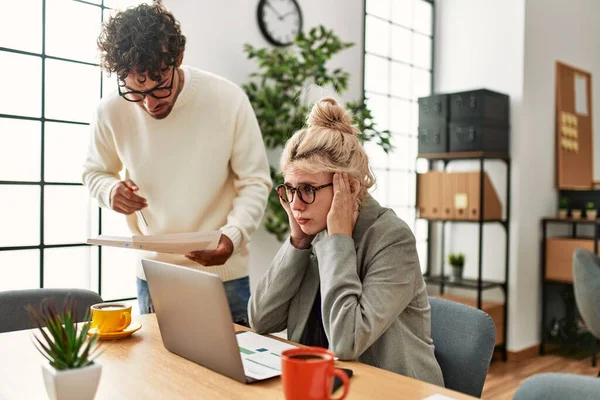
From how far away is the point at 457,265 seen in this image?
4277 millimetres

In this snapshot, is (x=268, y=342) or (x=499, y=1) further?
(x=499, y=1)

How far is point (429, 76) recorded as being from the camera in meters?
4.79

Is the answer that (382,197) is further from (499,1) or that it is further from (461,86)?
(499,1)

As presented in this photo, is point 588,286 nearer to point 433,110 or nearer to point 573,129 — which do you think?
point 433,110

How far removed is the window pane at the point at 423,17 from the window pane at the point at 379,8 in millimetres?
365

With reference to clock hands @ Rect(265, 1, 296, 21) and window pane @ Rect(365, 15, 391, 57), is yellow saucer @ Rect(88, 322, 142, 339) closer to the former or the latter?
clock hands @ Rect(265, 1, 296, 21)

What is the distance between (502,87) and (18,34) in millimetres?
3242

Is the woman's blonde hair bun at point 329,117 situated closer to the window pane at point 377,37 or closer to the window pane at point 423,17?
the window pane at point 377,37

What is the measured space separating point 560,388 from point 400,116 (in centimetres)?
373

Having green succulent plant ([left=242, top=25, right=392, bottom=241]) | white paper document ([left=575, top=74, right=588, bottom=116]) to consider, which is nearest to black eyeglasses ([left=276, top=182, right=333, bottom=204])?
green succulent plant ([left=242, top=25, right=392, bottom=241])

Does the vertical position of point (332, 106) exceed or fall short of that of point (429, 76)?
it falls short

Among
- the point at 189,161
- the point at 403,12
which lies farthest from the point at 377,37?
the point at 189,161

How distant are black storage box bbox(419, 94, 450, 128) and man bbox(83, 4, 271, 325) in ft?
8.20

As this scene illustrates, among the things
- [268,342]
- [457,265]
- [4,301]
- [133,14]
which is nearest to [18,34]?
[133,14]
